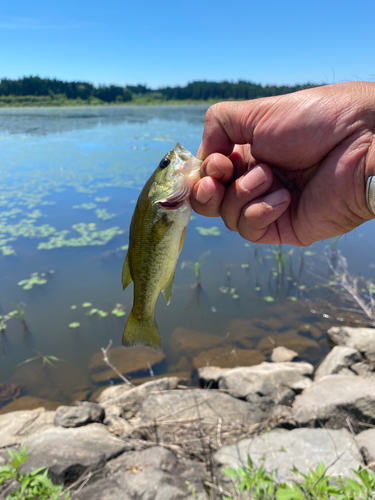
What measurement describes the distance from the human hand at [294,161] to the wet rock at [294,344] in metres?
4.25

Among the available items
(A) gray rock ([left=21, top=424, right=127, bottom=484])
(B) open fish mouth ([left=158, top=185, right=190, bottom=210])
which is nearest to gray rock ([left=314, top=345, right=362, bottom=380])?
(A) gray rock ([left=21, top=424, right=127, bottom=484])

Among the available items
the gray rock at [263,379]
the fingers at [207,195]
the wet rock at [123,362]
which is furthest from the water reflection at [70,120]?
the fingers at [207,195]

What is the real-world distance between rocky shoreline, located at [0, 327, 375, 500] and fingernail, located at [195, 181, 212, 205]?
7.80 feet

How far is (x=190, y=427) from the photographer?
12.8ft

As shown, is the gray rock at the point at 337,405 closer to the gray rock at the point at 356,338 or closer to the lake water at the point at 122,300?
the gray rock at the point at 356,338

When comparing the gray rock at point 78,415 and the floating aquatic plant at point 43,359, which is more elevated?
the gray rock at point 78,415

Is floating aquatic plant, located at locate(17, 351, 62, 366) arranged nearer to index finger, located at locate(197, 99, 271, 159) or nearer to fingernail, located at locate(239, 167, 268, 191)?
index finger, located at locate(197, 99, 271, 159)

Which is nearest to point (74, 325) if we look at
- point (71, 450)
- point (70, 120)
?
Result: point (71, 450)

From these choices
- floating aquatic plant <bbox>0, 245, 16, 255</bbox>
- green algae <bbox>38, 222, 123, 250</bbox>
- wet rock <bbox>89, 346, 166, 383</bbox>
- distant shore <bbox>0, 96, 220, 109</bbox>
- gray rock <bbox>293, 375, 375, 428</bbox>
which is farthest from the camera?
distant shore <bbox>0, 96, 220, 109</bbox>

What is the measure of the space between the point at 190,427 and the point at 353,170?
346cm

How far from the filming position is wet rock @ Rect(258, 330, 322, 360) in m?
6.30

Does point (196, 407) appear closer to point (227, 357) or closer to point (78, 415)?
point (78, 415)

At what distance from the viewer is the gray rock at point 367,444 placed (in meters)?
3.20

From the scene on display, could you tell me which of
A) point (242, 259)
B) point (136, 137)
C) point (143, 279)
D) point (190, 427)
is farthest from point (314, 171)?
point (136, 137)
